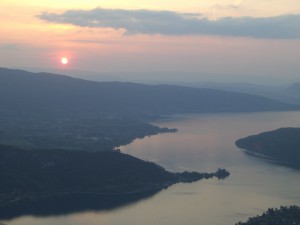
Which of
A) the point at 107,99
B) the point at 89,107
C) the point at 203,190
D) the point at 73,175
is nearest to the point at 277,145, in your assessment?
the point at 203,190

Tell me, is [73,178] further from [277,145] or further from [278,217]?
[277,145]

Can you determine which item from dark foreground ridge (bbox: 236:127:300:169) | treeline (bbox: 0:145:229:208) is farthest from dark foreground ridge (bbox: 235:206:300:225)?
dark foreground ridge (bbox: 236:127:300:169)

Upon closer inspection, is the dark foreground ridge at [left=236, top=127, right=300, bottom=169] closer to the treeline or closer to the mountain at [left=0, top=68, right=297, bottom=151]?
the mountain at [left=0, top=68, right=297, bottom=151]

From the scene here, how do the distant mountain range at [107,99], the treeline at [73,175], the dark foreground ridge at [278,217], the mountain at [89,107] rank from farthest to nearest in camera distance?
the distant mountain range at [107,99] < the mountain at [89,107] < the treeline at [73,175] < the dark foreground ridge at [278,217]

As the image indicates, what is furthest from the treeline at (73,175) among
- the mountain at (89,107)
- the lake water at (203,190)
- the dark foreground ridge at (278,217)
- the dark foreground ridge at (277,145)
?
the dark foreground ridge at (277,145)

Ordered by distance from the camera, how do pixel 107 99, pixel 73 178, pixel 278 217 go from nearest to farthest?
pixel 278 217
pixel 73 178
pixel 107 99

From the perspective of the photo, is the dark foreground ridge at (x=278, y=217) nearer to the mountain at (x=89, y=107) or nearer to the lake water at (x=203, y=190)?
the lake water at (x=203, y=190)
